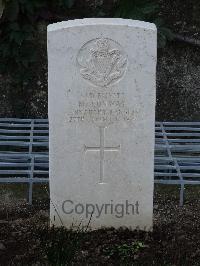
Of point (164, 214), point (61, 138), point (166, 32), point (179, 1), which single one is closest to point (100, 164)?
point (61, 138)

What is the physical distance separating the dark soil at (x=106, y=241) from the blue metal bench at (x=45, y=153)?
0.57ft

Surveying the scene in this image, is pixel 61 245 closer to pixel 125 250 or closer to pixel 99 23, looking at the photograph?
pixel 125 250

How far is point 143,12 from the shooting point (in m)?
5.09

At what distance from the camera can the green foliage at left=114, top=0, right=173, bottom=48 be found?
5.09 metres

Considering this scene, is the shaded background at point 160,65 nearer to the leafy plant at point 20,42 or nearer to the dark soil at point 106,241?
the leafy plant at point 20,42

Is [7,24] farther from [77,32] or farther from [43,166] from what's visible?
[77,32]

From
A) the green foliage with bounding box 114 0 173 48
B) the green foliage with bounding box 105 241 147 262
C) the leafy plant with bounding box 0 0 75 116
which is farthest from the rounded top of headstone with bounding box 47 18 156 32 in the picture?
the leafy plant with bounding box 0 0 75 116

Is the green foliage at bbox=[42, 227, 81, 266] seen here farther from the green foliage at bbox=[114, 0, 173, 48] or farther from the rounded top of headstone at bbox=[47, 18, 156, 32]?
the green foliage at bbox=[114, 0, 173, 48]

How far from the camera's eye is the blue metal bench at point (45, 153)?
423 centimetres

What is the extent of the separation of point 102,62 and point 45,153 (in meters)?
1.52

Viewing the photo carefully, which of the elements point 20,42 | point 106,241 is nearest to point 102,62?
point 106,241

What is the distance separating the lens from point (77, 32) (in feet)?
11.0

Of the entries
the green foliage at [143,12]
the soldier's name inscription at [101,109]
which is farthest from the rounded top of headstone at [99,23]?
the green foliage at [143,12]

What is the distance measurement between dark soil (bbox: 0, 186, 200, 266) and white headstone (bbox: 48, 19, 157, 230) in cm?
11
